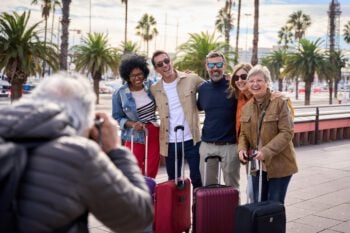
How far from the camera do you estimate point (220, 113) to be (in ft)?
16.5

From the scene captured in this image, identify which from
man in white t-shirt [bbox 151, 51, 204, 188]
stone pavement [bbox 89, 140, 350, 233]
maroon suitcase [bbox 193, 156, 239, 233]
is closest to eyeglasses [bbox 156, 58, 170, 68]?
man in white t-shirt [bbox 151, 51, 204, 188]

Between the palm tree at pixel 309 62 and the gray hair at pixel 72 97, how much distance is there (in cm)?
3415

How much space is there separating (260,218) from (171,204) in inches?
45.0

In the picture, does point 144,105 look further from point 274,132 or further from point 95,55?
point 95,55

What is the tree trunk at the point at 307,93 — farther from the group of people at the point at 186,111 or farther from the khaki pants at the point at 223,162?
the khaki pants at the point at 223,162

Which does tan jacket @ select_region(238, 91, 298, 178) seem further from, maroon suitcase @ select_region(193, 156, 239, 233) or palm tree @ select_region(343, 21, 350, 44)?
palm tree @ select_region(343, 21, 350, 44)

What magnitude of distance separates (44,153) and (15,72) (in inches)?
390

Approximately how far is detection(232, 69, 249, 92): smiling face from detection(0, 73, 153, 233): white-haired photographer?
312 cm

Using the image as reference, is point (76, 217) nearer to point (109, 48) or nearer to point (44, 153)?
point (44, 153)

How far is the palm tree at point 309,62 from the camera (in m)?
34.7

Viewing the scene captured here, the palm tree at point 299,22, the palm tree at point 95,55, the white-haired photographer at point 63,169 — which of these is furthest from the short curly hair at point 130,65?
the palm tree at point 299,22

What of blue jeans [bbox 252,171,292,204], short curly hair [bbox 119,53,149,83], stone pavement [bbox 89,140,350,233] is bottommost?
stone pavement [bbox 89,140,350,233]

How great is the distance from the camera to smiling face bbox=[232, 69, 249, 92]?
489 cm

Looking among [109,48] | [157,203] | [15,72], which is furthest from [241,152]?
[109,48]
